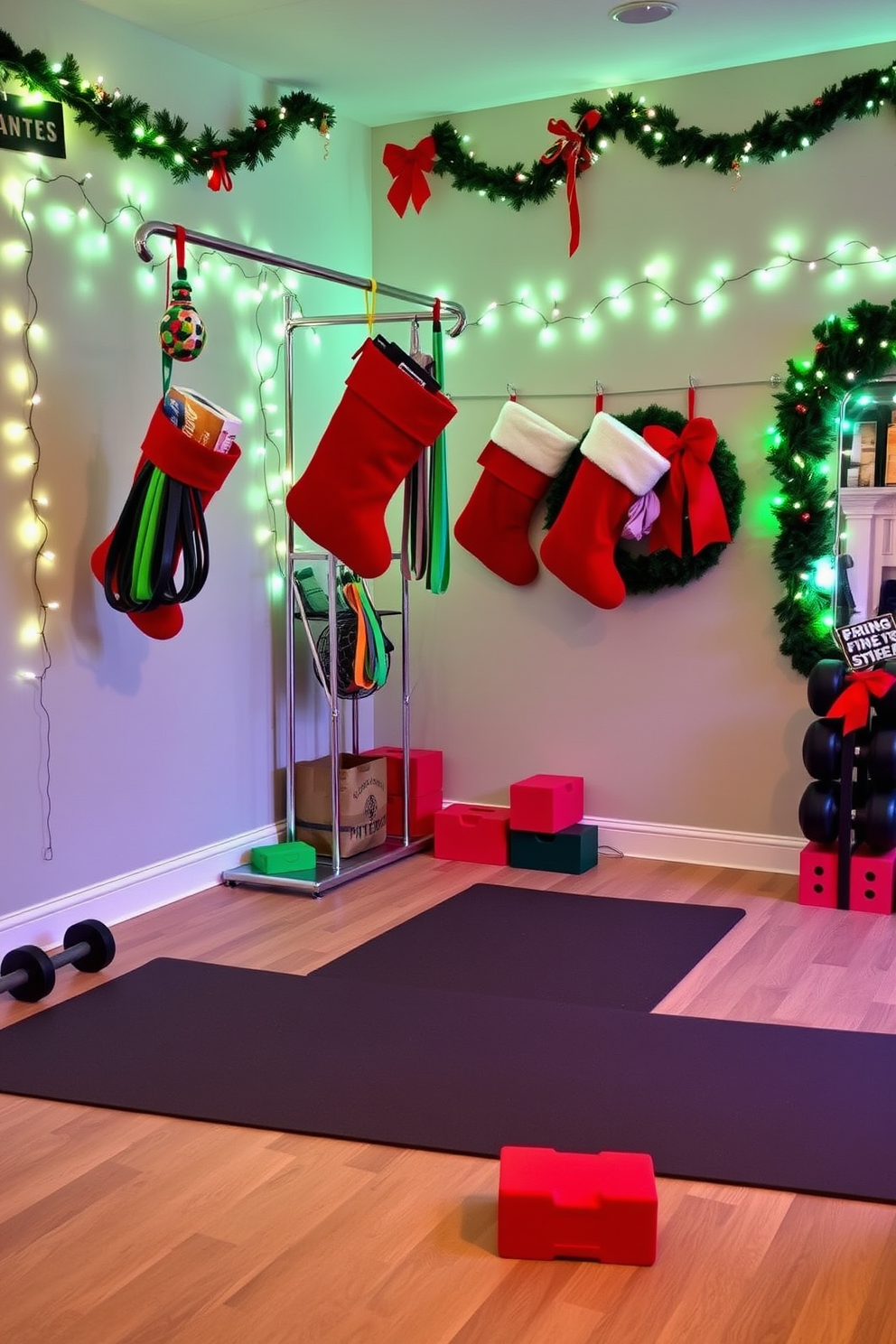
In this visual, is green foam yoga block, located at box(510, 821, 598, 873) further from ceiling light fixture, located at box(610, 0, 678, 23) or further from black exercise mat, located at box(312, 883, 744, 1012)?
ceiling light fixture, located at box(610, 0, 678, 23)

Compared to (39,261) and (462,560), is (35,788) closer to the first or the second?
(39,261)

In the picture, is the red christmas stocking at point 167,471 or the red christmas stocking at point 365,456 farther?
the red christmas stocking at point 365,456

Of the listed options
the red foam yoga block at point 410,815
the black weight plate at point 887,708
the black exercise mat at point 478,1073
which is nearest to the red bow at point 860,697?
the black weight plate at point 887,708

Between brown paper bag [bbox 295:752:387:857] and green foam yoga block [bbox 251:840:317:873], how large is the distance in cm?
9

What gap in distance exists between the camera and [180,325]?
335 cm

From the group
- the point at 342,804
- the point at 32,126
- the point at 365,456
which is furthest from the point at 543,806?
the point at 32,126

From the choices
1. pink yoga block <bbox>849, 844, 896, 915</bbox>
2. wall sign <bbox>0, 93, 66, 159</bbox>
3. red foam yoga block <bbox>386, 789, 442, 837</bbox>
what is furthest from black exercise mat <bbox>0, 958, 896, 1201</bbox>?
wall sign <bbox>0, 93, 66, 159</bbox>

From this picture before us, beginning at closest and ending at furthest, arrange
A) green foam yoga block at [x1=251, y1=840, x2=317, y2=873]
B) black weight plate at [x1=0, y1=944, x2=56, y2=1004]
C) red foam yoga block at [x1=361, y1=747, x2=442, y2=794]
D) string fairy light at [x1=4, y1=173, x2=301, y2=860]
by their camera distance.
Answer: black weight plate at [x1=0, y1=944, x2=56, y2=1004] < string fairy light at [x1=4, y1=173, x2=301, y2=860] < green foam yoga block at [x1=251, y1=840, x2=317, y2=873] < red foam yoga block at [x1=361, y1=747, x2=442, y2=794]

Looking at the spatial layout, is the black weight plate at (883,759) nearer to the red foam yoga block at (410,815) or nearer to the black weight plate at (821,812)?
the black weight plate at (821,812)

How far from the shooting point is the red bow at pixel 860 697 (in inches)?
146

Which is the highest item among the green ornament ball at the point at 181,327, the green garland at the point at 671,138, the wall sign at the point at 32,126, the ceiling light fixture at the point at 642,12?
the ceiling light fixture at the point at 642,12

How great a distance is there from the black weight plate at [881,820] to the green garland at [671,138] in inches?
76.1

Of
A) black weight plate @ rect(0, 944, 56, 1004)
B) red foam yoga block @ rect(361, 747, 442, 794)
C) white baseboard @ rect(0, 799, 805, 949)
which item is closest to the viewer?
black weight plate @ rect(0, 944, 56, 1004)

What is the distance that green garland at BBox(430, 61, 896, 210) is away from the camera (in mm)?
3904
